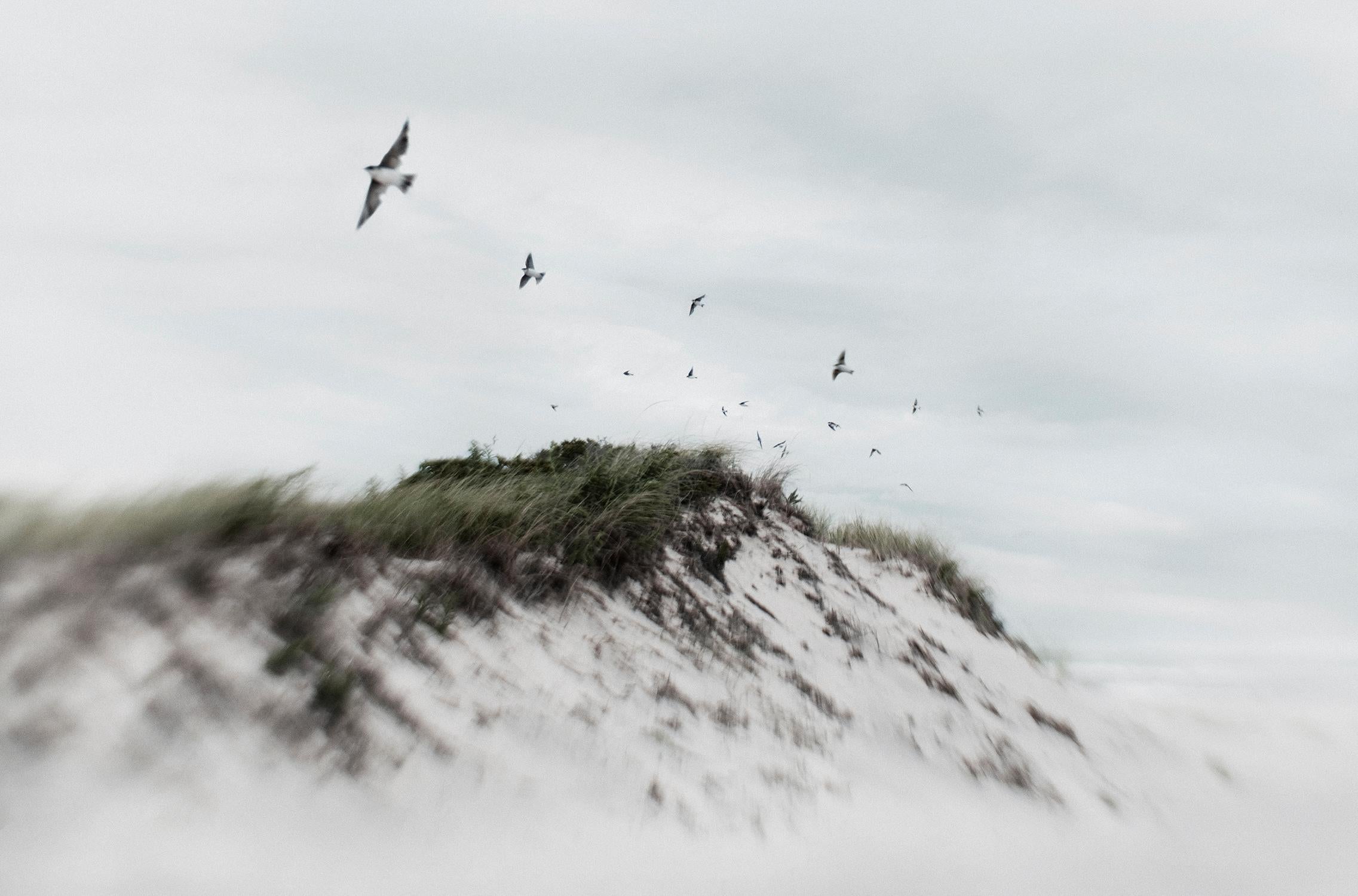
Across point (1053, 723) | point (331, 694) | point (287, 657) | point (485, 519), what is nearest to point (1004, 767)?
point (1053, 723)

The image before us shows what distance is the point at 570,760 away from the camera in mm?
4328

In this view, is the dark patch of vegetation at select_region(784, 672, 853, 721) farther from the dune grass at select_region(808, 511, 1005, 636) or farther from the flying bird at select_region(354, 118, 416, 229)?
the flying bird at select_region(354, 118, 416, 229)

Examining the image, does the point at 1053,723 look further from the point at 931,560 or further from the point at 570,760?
the point at 570,760

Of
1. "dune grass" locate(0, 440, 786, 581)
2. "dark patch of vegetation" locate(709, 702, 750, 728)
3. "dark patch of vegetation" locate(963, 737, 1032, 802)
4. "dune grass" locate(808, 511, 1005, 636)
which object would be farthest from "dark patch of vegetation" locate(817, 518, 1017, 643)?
"dark patch of vegetation" locate(709, 702, 750, 728)

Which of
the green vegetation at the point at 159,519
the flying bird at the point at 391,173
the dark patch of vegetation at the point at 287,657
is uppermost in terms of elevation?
the flying bird at the point at 391,173

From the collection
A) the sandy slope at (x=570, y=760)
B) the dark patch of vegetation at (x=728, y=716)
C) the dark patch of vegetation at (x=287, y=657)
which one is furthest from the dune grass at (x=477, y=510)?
the dark patch of vegetation at (x=728, y=716)

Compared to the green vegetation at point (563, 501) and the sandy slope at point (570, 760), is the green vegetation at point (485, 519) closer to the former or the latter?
the green vegetation at point (563, 501)

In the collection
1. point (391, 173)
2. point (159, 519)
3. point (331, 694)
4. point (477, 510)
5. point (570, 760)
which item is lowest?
point (570, 760)

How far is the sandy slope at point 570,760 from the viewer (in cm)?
330

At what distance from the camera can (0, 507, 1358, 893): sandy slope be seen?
330 cm

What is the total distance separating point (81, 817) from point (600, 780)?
2.18 m

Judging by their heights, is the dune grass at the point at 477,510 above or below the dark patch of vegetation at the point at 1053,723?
above

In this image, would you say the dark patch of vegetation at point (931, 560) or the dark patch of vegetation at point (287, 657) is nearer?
the dark patch of vegetation at point (287, 657)

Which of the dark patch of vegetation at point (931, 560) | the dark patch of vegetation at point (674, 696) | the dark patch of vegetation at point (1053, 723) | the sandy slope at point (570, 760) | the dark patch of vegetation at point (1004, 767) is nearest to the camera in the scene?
the sandy slope at point (570, 760)
